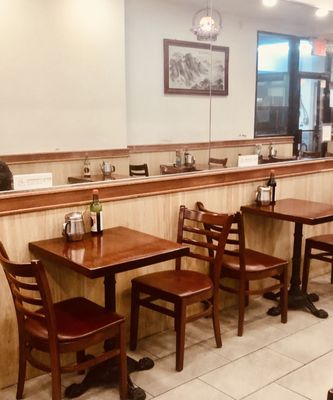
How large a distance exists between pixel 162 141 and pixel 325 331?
2455 millimetres

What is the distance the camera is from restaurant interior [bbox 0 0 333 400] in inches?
104

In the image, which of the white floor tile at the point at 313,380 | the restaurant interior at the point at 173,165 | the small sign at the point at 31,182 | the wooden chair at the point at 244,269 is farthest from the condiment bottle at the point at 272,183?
the small sign at the point at 31,182

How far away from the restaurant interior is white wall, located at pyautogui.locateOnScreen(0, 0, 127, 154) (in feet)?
0.04

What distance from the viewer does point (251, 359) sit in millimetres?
2906

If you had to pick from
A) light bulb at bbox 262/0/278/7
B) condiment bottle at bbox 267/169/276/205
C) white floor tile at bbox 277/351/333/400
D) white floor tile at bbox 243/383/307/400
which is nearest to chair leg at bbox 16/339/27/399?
white floor tile at bbox 243/383/307/400

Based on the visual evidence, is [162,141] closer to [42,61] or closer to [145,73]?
[145,73]

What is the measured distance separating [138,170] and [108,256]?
174 cm

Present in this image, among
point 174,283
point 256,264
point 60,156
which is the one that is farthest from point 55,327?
point 60,156

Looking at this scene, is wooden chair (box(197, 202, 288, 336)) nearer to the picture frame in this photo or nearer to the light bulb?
the picture frame

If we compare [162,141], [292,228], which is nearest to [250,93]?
[162,141]

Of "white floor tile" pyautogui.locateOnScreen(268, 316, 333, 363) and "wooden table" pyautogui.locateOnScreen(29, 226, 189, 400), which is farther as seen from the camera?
"white floor tile" pyautogui.locateOnScreen(268, 316, 333, 363)

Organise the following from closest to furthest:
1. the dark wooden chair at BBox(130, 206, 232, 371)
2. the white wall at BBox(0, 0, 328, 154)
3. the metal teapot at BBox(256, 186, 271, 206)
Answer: the dark wooden chair at BBox(130, 206, 232, 371) < the metal teapot at BBox(256, 186, 271, 206) < the white wall at BBox(0, 0, 328, 154)

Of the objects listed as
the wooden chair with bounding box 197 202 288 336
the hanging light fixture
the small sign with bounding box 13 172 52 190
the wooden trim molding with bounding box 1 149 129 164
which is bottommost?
the wooden chair with bounding box 197 202 288 336

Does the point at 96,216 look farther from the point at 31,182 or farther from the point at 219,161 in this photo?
the point at 219,161
